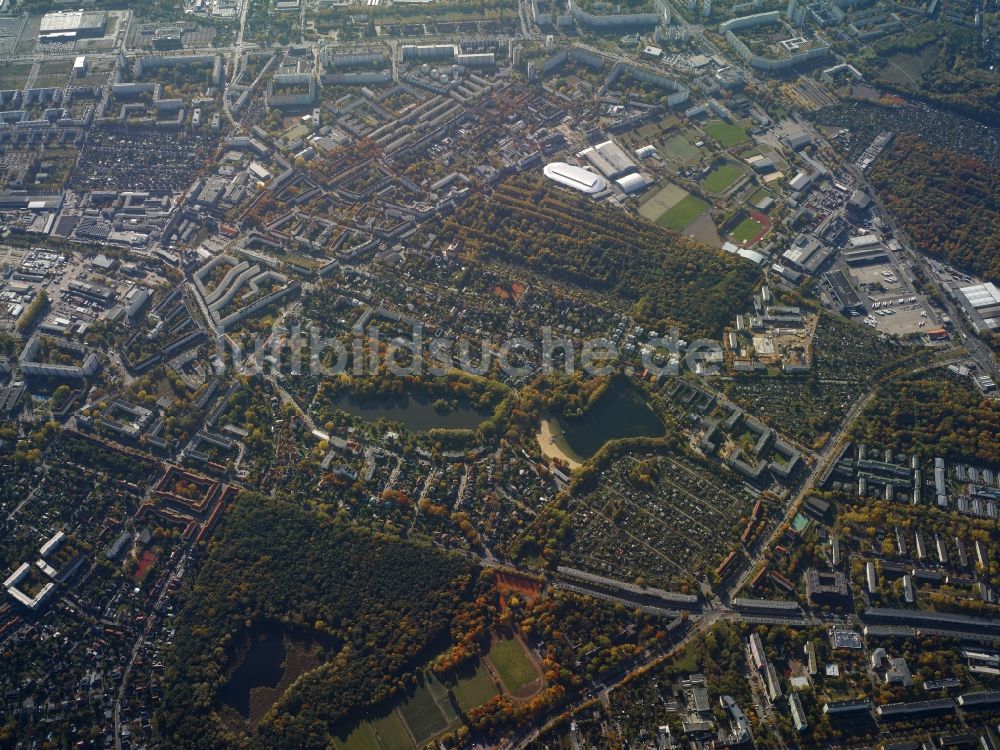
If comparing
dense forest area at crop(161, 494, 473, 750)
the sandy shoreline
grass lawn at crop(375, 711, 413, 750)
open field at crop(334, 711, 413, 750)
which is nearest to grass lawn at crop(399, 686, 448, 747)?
grass lawn at crop(375, 711, 413, 750)

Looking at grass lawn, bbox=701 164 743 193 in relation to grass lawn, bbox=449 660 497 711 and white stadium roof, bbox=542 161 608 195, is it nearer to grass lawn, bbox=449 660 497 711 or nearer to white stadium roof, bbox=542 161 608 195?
white stadium roof, bbox=542 161 608 195

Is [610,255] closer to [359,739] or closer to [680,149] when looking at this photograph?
[680,149]

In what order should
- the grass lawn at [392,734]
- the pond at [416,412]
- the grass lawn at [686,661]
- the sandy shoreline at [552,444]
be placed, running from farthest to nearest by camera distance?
the pond at [416,412] → the sandy shoreline at [552,444] → the grass lawn at [686,661] → the grass lawn at [392,734]

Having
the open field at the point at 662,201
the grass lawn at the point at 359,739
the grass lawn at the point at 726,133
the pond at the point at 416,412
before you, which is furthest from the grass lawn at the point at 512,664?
the grass lawn at the point at 726,133

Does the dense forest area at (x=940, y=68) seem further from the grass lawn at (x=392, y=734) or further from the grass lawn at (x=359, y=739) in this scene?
the grass lawn at (x=359, y=739)

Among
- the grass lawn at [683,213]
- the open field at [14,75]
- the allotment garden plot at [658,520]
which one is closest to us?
the allotment garden plot at [658,520]

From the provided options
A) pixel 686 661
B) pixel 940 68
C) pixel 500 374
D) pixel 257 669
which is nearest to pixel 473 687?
pixel 686 661
